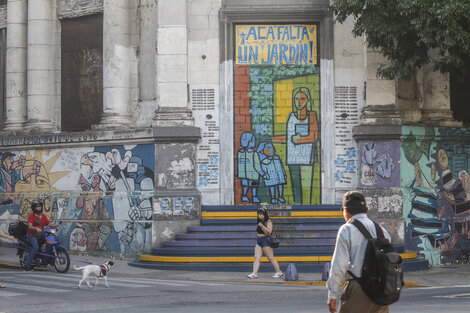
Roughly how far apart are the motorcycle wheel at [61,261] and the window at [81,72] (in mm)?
6177

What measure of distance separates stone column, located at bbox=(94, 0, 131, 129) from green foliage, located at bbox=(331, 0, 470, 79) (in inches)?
252

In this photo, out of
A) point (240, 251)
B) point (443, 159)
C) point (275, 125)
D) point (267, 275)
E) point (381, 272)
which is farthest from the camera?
point (443, 159)

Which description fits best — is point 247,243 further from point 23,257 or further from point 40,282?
point 40,282

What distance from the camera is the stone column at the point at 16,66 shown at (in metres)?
27.4

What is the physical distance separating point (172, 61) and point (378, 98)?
18.9ft

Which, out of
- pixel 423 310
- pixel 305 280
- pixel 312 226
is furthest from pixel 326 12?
pixel 423 310

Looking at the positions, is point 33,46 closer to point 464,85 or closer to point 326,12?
point 326,12

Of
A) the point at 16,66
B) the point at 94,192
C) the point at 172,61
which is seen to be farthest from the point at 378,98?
the point at 16,66

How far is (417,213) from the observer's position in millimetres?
23594

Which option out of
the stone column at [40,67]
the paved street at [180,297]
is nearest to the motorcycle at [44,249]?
the paved street at [180,297]

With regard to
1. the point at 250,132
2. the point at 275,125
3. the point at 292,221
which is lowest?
the point at 292,221

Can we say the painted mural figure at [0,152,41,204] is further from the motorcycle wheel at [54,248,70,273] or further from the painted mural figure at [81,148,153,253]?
the motorcycle wheel at [54,248,70,273]

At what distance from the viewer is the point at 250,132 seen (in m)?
23.9

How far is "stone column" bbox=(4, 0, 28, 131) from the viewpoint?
27.4m
